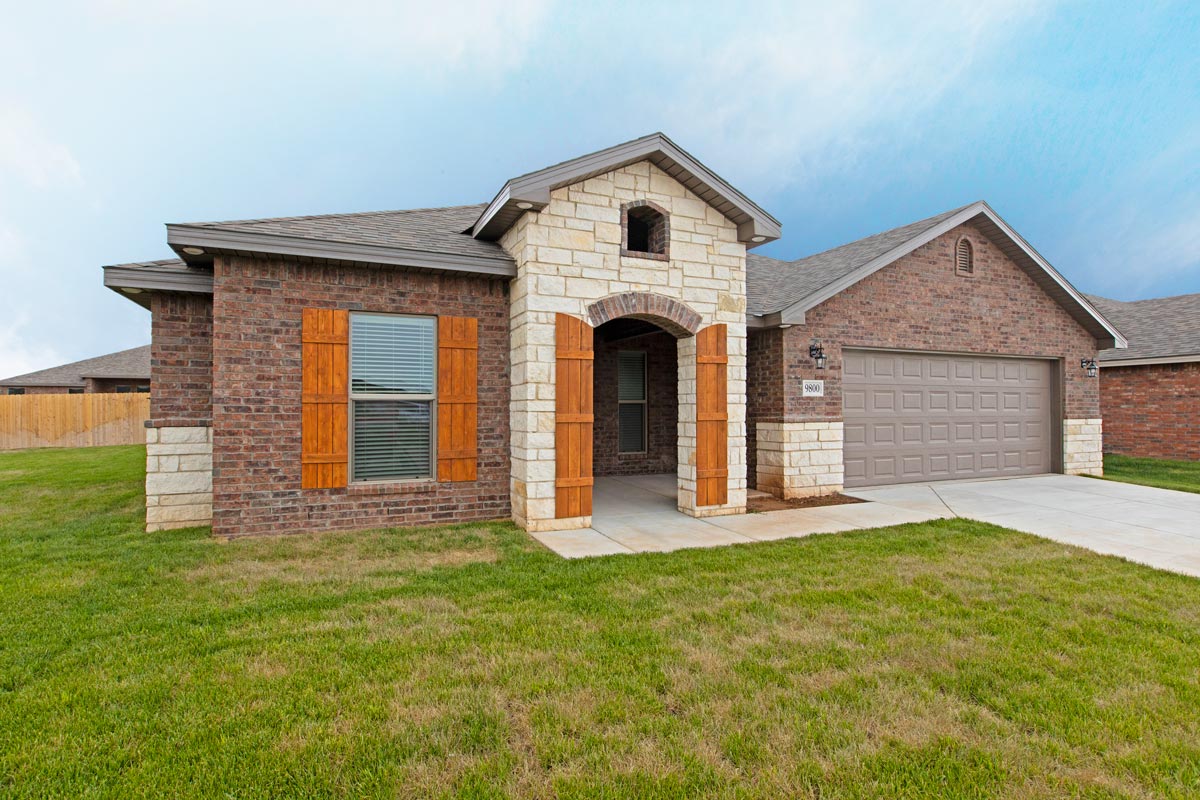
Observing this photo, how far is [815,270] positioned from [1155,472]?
358 inches

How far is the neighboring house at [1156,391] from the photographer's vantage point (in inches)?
571

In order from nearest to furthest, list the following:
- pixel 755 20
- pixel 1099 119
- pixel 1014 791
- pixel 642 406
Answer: pixel 1014 791
pixel 642 406
pixel 755 20
pixel 1099 119

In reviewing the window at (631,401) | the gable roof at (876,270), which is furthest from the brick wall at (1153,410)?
the window at (631,401)

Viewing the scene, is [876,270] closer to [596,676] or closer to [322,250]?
[322,250]

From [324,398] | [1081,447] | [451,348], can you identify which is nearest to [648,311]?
[451,348]

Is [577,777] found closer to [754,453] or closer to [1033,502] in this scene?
[754,453]

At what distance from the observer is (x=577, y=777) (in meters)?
2.56

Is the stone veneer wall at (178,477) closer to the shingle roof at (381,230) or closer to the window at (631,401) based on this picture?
the shingle roof at (381,230)

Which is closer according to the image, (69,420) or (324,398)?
(324,398)

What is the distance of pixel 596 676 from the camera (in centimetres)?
350

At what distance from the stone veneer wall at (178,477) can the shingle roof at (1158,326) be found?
Answer: 65.6ft

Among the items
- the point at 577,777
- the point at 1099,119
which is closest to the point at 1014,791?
the point at 577,777

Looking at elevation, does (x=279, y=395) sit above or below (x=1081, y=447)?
above

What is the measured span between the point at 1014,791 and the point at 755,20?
20.2m
